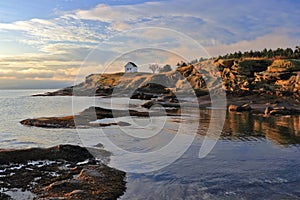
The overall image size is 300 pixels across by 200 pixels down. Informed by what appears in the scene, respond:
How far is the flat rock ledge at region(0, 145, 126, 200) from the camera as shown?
40.1 feet

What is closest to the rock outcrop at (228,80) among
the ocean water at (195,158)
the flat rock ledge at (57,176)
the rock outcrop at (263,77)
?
the rock outcrop at (263,77)

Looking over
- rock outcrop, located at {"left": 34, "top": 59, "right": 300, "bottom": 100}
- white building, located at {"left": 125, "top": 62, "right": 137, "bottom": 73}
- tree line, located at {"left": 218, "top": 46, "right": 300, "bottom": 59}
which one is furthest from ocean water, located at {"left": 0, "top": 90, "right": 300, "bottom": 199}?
white building, located at {"left": 125, "top": 62, "right": 137, "bottom": 73}

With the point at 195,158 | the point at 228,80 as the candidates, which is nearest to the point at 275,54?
the point at 228,80

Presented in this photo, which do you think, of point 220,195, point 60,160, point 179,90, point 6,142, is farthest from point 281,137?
point 179,90

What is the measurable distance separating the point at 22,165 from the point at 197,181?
9254 millimetres

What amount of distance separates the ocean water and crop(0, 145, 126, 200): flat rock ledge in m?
0.97

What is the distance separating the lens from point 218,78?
275 feet

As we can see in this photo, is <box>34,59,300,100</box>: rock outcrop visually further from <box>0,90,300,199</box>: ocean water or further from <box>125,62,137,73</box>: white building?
<box>0,90,300,199</box>: ocean water

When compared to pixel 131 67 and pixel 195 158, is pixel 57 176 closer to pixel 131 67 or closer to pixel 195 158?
pixel 195 158

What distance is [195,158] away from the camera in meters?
19.2

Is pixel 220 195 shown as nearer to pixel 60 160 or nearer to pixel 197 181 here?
pixel 197 181

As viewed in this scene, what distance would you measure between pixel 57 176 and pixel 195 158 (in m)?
8.79

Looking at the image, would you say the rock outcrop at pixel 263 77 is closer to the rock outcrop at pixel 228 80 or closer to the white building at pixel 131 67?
the rock outcrop at pixel 228 80

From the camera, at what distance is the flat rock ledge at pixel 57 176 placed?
12.2 metres
